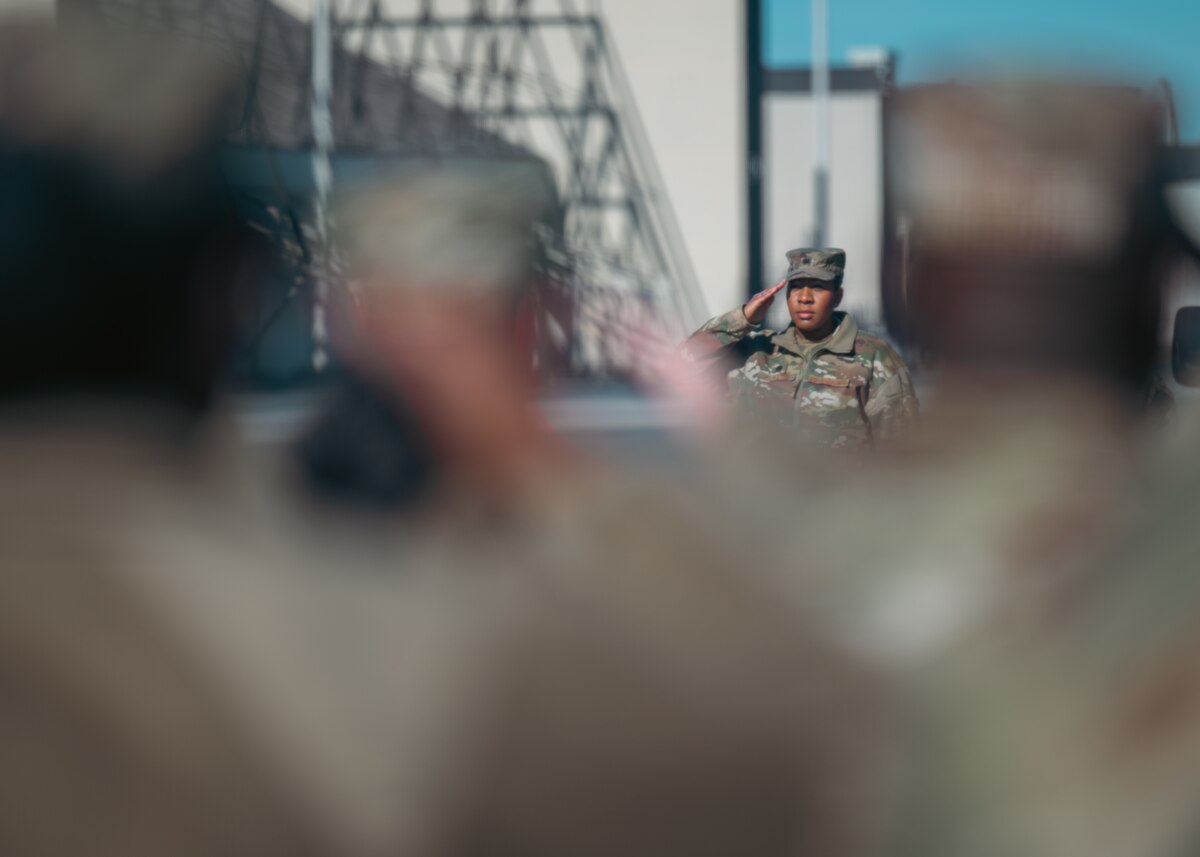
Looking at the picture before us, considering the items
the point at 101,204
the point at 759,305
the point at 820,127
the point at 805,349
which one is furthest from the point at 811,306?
the point at 820,127

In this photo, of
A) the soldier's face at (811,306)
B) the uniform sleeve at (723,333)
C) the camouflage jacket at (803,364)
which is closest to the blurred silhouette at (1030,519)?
the camouflage jacket at (803,364)

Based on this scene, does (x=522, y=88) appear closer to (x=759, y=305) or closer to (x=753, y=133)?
(x=753, y=133)

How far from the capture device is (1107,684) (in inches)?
18.9

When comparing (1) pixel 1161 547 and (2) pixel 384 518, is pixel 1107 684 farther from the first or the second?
(2) pixel 384 518

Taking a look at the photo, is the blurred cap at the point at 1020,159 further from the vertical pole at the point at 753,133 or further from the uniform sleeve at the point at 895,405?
the vertical pole at the point at 753,133

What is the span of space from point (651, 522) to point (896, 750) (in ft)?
0.41

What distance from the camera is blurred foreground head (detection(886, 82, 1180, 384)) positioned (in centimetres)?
46

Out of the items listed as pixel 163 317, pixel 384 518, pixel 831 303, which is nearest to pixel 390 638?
pixel 384 518

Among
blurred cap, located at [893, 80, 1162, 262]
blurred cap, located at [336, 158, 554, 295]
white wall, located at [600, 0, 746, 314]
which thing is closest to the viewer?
blurred cap, located at [893, 80, 1162, 262]

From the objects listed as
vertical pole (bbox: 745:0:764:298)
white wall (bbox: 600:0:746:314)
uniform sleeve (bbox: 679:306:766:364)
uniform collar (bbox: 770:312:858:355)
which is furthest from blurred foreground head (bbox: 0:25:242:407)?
white wall (bbox: 600:0:746:314)

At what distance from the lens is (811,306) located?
2230 millimetres

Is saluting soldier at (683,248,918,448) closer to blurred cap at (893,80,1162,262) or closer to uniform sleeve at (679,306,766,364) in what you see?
uniform sleeve at (679,306,766,364)

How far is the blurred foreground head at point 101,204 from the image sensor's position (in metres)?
0.50

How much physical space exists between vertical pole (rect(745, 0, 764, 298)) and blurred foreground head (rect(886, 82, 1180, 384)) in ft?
40.2
